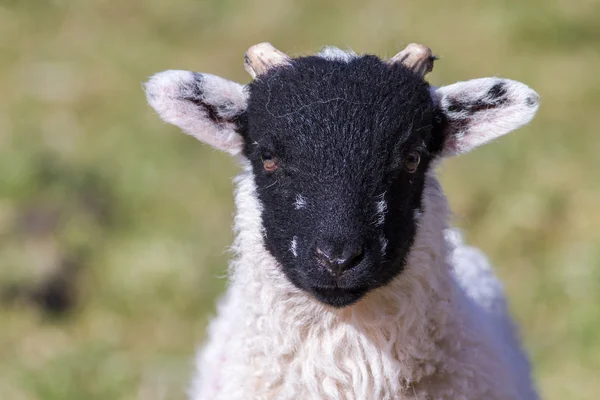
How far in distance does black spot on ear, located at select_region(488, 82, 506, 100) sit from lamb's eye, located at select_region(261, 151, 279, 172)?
0.95 metres

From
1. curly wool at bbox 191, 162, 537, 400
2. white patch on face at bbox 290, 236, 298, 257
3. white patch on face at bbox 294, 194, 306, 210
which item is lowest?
curly wool at bbox 191, 162, 537, 400

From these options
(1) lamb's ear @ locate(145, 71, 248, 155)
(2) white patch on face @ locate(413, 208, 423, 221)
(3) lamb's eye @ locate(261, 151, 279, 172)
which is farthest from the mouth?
(1) lamb's ear @ locate(145, 71, 248, 155)

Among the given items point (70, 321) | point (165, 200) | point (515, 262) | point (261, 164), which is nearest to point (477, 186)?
point (515, 262)

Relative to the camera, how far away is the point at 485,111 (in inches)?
150

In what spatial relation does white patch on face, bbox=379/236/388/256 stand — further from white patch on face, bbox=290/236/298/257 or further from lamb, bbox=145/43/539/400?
white patch on face, bbox=290/236/298/257

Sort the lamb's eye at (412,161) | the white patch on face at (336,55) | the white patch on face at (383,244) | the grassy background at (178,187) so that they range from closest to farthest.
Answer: the white patch on face at (383,244) < the lamb's eye at (412,161) < the white patch on face at (336,55) < the grassy background at (178,187)

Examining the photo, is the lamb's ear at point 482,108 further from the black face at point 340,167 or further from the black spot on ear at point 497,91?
the black face at point 340,167

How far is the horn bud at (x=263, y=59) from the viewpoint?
380 centimetres

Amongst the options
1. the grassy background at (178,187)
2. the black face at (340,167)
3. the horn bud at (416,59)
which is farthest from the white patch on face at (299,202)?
the grassy background at (178,187)

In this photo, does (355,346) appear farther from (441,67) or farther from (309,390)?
(441,67)

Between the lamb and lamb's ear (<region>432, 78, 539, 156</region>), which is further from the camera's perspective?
lamb's ear (<region>432, 78, 539, 156</region>)

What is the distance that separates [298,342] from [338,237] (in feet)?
2.13

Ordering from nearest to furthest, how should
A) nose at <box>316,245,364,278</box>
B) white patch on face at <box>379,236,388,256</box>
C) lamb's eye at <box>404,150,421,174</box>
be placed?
nose at <box>316,245,364,278</box> → white patch on face at <box>379,236,388,256</box> → lamb's eye at <box>404,150,421,174</box>

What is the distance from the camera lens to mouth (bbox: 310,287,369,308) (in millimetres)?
3387
